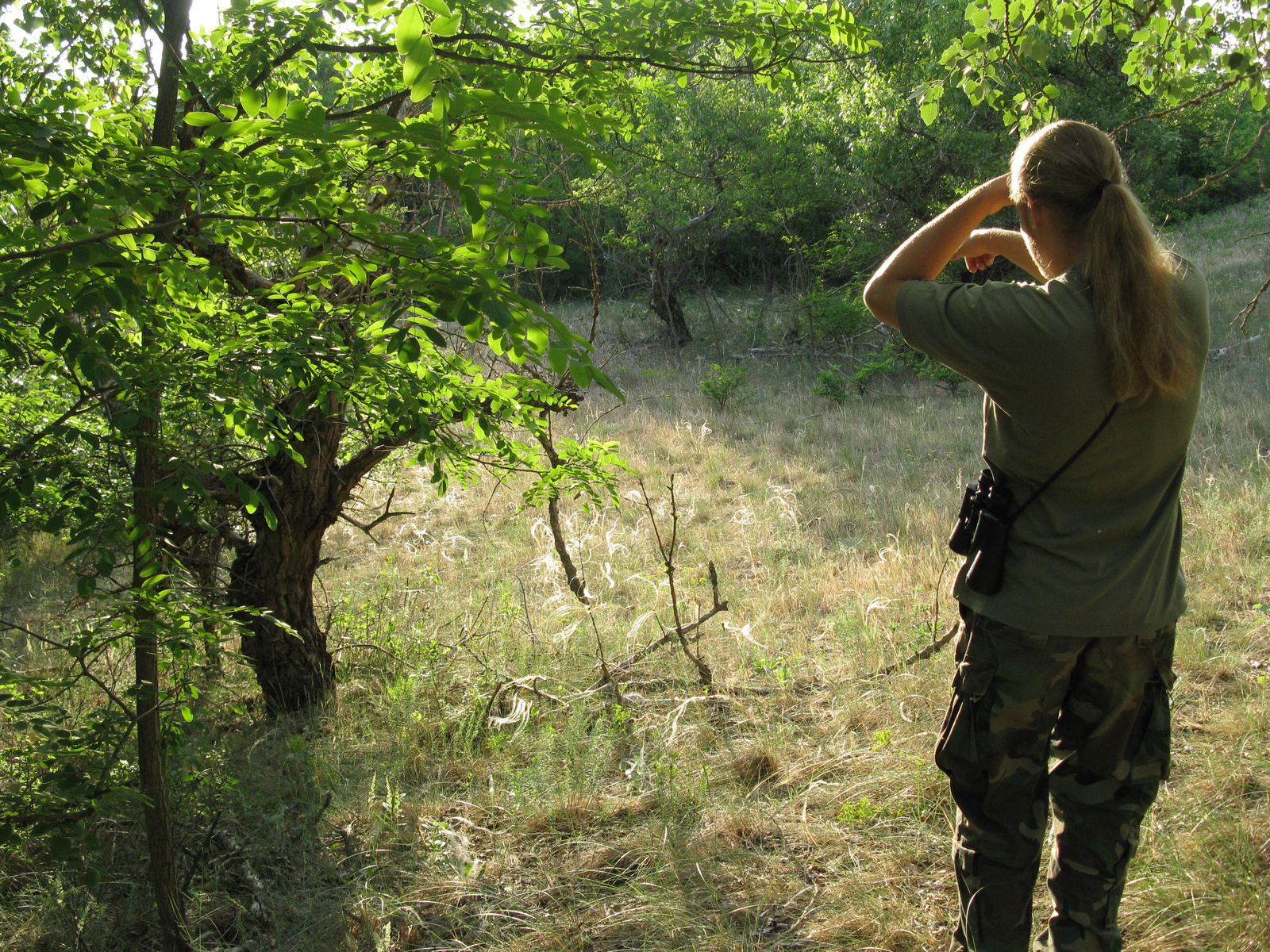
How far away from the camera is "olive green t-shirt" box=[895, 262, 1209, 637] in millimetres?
1715

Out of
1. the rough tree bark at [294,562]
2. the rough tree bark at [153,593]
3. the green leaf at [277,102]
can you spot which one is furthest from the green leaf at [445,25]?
the rough tree bark at [294,562]

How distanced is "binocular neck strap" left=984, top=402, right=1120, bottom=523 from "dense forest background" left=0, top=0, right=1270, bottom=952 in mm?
1112

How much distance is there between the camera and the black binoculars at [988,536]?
1.92 meters

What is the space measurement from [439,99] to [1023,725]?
1.78 metres

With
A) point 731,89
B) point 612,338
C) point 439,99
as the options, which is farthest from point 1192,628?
point 612,338

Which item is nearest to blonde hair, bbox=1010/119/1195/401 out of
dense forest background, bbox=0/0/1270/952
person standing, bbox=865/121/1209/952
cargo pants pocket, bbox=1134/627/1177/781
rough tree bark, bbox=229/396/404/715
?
person standing, bbox=865/121/1209/952

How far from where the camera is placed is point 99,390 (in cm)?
204

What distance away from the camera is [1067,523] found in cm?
184

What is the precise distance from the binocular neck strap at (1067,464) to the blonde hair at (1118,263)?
5cm

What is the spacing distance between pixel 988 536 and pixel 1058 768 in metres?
0.60

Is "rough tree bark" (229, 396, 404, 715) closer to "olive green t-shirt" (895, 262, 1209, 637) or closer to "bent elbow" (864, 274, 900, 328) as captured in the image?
"bent elbow" (864, 274, 900, 328)

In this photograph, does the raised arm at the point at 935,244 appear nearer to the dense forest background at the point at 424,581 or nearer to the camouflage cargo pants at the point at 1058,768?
the dense forest background at the point at 424,581

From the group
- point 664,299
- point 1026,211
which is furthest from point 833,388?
point 1026,211

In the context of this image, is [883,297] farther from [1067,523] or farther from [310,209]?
[310,209]
